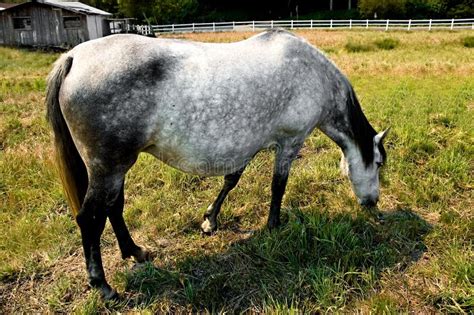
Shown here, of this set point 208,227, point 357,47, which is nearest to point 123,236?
point 208,227

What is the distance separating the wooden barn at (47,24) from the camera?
987 inches

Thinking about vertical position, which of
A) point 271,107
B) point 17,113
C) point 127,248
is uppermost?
point 271,107

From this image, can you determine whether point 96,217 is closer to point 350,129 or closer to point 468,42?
point 350,129

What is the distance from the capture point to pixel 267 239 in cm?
378

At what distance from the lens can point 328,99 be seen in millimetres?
3881

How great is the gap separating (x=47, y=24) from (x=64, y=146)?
26833 millimetres

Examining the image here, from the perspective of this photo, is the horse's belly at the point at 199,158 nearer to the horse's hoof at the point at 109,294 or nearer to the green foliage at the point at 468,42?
the horse's hoof at the point at 109,294

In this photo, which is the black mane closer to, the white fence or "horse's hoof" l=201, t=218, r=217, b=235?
"horse's hoof" l=201, t=218, r=217, b=235

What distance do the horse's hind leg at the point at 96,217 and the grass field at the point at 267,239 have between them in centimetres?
18

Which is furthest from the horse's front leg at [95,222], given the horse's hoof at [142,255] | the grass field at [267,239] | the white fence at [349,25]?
the white fence at [349,25]

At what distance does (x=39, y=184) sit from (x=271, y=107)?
360cm

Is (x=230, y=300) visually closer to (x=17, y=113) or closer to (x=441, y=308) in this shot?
(x=441, y=308)

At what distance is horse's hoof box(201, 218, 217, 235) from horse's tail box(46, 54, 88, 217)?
1.43m

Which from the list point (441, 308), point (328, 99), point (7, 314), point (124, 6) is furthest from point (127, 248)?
point (124, 6)
